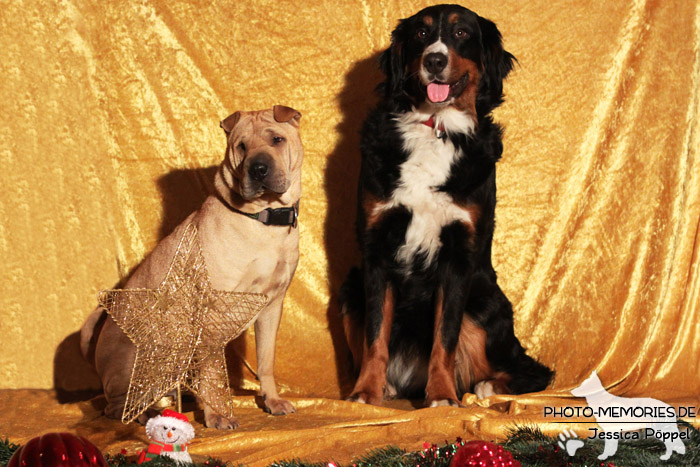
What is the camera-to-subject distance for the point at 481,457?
1.94 meters

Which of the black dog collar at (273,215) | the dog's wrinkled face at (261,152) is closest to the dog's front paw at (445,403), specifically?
the black dog collar at (273,215)

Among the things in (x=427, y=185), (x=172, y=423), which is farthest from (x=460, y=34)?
(x=172, y=423)

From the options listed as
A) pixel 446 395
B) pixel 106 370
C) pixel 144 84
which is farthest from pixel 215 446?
pixel 144 84

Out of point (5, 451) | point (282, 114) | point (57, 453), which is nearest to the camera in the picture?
point (57, 453)

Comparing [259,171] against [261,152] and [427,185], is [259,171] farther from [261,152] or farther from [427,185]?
[427,185]

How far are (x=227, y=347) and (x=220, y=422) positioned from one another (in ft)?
3.50

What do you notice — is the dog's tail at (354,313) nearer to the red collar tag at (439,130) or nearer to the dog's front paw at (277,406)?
the dog's front paw at (277,406)

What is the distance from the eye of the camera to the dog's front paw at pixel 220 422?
286 centimetres

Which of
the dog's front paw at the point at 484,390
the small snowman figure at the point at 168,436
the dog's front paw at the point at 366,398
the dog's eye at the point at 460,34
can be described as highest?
the dog's eye at the point at 460,34

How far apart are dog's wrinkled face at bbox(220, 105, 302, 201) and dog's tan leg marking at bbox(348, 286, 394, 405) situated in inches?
30.1

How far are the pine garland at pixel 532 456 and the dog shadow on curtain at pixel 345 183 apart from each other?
1631mm

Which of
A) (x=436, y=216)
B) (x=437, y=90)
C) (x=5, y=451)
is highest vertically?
(x=437, y=90)

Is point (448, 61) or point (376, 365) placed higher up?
point (448, 61)

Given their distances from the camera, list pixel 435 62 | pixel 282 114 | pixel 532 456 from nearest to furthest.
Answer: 1. pixel 532 456
2. pixel 282 114
3. pixel 435 62
